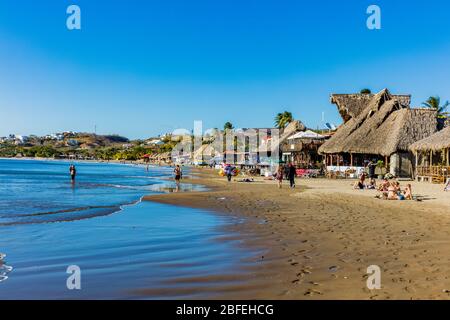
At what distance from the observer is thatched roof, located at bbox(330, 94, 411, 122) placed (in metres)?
39.2

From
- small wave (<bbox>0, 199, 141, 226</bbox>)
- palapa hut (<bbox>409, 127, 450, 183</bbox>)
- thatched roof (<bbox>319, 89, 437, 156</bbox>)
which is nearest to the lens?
small wave (<bbox>0, 199, 141, 226</bbox>)

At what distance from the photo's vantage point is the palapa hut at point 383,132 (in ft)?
104

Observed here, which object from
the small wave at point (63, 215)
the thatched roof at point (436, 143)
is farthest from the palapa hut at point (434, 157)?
the small wave at point (63, 215)

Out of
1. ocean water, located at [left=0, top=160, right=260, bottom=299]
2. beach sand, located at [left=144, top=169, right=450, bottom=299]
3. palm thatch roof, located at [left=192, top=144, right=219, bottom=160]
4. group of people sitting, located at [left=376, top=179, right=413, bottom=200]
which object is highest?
palm thatch roof, located at [left=192, top=144, right=219, bottom=160]

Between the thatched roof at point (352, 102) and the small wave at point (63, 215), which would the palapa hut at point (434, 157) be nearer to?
the thatched roof at point (352, 102)

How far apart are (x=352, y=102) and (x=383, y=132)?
22.8 ft

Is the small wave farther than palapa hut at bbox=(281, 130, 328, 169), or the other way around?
palapa hut at bbox=(281, 130, 328, 169)

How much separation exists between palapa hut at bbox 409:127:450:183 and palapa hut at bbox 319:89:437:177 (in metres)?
1.29

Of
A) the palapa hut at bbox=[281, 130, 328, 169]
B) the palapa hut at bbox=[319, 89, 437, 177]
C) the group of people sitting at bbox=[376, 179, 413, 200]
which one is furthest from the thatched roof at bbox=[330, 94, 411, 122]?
the group of people sitting at bbox=[376, 179, 413, 200]

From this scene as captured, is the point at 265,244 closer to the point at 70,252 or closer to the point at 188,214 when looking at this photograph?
the point at 70,252

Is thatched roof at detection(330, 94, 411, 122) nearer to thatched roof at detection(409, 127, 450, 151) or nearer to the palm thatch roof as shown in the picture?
thatched roof at detection(409, 127, 450, 151)

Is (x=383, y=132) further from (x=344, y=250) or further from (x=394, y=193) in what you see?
(x=344, y=250)

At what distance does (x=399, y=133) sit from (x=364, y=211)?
1942 centimetres
